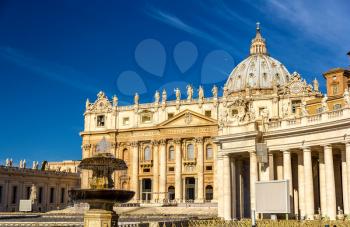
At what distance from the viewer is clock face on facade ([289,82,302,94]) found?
274 ft

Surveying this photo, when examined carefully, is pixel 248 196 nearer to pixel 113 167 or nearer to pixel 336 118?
pixel 336 118

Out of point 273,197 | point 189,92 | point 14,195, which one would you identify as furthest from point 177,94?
point 273,197

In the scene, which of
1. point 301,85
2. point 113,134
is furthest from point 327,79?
point 113,134

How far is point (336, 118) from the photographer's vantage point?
33.7 meters

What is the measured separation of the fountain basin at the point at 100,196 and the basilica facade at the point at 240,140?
11.1 meters

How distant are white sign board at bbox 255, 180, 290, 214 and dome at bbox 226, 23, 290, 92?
8795cm

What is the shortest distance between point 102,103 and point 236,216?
67642mm

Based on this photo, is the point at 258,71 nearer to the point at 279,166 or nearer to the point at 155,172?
the point at 155,172

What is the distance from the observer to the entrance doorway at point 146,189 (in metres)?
95.3

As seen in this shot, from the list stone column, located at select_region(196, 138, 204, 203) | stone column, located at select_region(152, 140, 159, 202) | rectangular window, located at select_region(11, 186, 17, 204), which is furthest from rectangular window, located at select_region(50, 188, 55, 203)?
stone column, located at select_region(196, 138, 204, 203)

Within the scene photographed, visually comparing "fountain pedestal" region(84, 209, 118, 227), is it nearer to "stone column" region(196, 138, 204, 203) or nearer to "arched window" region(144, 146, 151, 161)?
"stone column" region(196, 138, 204, 203)

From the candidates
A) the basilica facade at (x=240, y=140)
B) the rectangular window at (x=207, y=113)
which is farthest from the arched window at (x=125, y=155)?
the rectangular window at (x=207, y=113)

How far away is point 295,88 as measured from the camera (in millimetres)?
84125

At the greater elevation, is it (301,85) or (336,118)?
(301,85)
